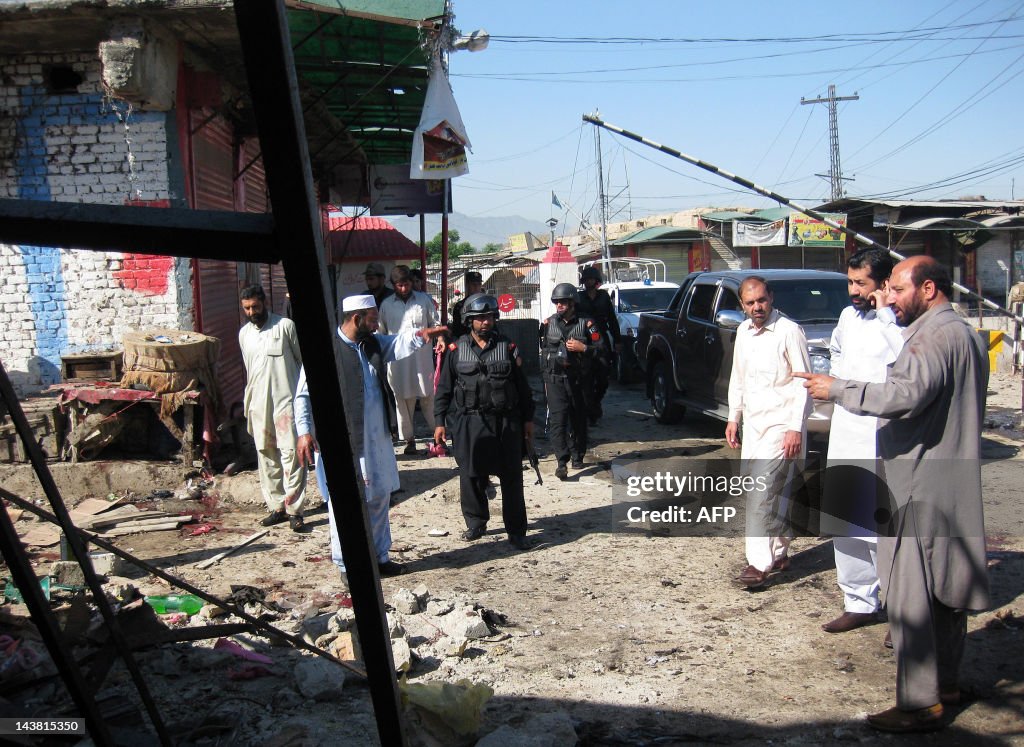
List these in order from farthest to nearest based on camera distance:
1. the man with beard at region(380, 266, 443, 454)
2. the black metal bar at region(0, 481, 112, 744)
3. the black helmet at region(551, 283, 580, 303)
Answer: the man with beard at region(380, 266, 443, 454) < the black helmet at region(551, 283, 580, 303) < the black metal bar at region(0, 481, 112, 744)

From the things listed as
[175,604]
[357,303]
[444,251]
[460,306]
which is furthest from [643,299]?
[175,604]

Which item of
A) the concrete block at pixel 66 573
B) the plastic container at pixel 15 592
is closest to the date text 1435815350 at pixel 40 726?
the plastic container at pixel 15 592

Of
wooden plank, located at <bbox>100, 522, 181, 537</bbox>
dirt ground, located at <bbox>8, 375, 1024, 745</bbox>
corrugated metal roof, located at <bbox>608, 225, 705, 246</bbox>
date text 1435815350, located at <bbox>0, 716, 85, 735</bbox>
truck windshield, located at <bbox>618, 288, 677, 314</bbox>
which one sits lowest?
dirt ground, located at <bbox>8, 375, 1024, 745</bbox>

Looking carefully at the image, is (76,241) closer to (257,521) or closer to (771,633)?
(771,633)

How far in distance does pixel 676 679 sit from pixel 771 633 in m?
0.80

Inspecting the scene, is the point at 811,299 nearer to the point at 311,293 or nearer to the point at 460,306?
the point at 460,306

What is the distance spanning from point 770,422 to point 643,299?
39.5 ft

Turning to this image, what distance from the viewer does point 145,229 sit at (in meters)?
1.71

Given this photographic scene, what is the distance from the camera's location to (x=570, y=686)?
4.14 metres

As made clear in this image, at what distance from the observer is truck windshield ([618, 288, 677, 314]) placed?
1686 centimetres

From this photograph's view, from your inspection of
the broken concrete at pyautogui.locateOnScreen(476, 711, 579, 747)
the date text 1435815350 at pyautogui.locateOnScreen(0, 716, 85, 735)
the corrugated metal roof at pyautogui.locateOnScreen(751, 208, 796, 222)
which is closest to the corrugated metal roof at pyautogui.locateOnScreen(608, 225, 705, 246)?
the corrugated metal roof at pyautogui.locateOnScreen(751, 208, 796, 222)

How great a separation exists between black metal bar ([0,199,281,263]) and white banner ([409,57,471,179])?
7.70 m

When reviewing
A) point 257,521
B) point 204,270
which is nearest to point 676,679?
point 257,521

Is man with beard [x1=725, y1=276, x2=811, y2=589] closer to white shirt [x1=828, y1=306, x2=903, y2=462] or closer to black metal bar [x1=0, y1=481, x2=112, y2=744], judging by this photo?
white shirt [x1=828, y1=306, x2=903, y2=462]
